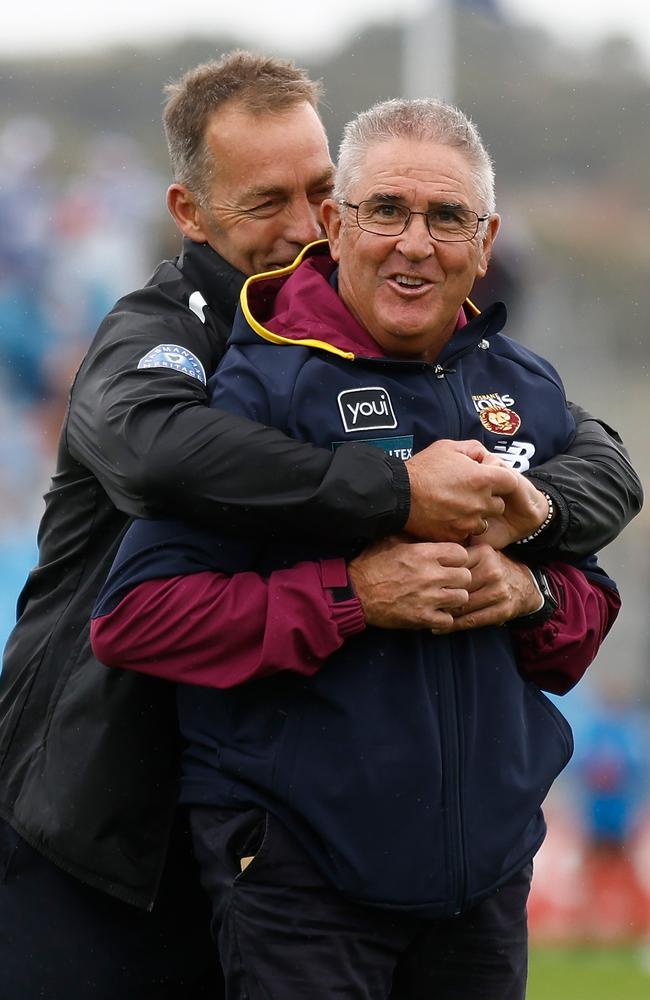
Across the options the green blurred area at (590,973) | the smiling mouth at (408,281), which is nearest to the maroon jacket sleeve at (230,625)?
the smiling mouth at (408,281)

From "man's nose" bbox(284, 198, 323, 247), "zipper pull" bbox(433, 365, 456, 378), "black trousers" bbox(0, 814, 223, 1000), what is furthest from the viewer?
"man's nose" bbox(284, 198, 323, 247)

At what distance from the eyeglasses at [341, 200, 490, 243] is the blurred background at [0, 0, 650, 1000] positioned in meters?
5.90

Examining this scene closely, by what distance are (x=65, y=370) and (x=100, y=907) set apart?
796cm

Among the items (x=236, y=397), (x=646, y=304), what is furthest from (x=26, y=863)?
(x=646, y=304)

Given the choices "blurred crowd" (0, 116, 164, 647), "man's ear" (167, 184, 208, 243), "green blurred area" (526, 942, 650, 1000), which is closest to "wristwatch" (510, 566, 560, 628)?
"man's ear" (167, 184, 208, 243)

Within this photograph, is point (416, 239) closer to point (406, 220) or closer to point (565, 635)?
point (406, 220)

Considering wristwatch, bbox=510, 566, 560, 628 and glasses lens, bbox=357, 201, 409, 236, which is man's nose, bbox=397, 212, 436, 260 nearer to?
glasses lens, bbox=357, 201, 409, 236

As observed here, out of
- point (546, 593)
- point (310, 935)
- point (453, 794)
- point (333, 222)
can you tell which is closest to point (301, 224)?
point (333, 222)

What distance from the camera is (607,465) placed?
3.27m

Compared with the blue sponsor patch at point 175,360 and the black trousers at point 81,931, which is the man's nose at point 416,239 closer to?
the blue sponsor patch at point 175,360

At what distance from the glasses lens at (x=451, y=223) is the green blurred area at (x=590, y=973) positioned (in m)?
5.85

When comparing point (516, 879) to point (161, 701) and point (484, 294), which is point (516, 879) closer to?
point (161, 701)

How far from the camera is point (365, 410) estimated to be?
300 cm

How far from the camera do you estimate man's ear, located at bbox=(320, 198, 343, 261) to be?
10.4 ft
